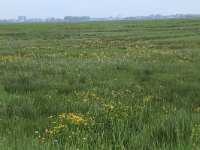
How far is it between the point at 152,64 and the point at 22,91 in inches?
307

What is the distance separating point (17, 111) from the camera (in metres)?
9.37

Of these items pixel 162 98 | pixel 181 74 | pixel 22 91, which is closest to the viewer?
pixel 162 98

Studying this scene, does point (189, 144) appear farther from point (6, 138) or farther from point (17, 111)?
point (17, 111)

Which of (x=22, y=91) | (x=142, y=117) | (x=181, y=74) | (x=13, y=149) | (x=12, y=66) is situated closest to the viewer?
(x=13, y=149)

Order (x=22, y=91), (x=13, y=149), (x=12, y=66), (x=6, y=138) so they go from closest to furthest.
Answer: (x=13, y=149), (x=6, y=138), (x=22, y=91), (x=12, y=66)

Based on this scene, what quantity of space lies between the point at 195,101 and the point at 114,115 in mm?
2972

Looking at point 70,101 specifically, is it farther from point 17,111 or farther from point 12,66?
point 12,66

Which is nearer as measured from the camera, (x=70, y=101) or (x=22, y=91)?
(x=70, y=101)

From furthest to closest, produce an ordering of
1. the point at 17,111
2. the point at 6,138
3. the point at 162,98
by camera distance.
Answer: the point at 162,98 < the point at 17,111 < the point at 6,138

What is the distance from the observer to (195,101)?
10570mm

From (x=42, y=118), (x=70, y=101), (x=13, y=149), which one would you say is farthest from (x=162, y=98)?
(x=13, y=149)

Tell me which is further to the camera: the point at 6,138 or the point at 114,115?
the point at 114,115

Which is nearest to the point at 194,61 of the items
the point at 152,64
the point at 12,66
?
the point at 152,64

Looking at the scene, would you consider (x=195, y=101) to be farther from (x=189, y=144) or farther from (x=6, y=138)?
(x=6, y=138)
